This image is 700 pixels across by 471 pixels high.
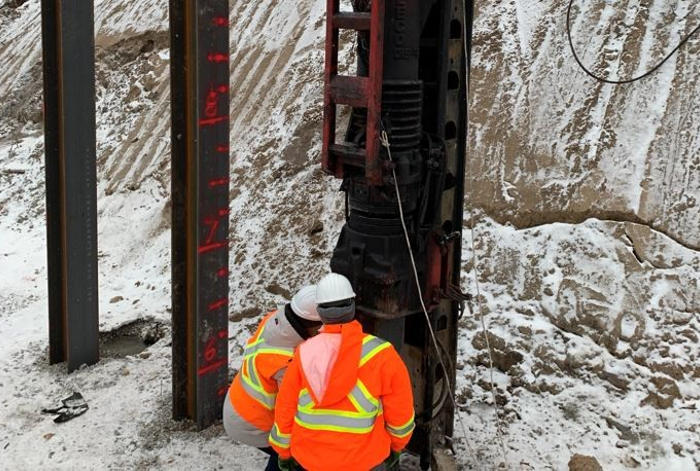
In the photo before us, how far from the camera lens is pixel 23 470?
5273 mm

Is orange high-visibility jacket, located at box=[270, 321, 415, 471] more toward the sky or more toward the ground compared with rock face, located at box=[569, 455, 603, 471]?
more toward the sky

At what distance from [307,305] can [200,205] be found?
172cm

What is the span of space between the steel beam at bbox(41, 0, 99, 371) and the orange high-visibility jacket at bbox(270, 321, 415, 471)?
11.7 feet

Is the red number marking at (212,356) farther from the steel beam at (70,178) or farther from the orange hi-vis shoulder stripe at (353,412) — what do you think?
the orange hi-vis shoulder stripe at (353,412)

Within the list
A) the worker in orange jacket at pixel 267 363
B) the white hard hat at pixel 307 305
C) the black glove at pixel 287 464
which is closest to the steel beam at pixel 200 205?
the worker in orange jacket at pixel 267 363

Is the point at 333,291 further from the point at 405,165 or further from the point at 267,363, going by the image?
the point at 405,165

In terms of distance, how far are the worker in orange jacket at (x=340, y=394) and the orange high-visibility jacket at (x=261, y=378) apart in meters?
0.42

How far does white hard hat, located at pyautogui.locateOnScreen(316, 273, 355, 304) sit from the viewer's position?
3.66m

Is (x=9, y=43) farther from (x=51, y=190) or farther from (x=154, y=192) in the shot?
(x=51, y=190)

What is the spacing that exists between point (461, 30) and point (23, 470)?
13.8ft

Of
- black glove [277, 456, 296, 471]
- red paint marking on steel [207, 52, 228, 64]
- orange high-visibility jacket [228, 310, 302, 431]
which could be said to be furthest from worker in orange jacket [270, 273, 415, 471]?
red paint marking on steel [207, 52, 228, 64]

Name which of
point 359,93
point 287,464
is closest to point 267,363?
point 287,464

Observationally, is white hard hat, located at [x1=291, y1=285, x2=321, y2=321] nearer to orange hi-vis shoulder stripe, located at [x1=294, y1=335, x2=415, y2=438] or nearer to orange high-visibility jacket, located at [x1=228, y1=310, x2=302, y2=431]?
orange high-visibility jacket, located at [x1=228, y1=310, x2=302, y2=431]

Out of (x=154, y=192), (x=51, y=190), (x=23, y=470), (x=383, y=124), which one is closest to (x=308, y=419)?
(x=383, y=124)
